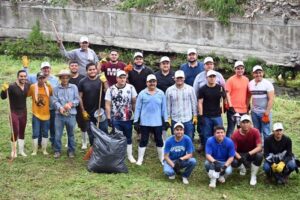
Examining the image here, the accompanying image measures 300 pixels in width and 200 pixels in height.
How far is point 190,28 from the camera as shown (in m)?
18.0

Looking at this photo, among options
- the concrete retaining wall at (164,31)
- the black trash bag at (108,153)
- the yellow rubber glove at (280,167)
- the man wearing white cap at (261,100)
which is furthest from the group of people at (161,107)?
the concrete retaining wall at (164,31)

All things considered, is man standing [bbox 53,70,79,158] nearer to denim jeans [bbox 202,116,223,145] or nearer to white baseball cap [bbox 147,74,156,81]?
white baseball cap [bbox 147,74,156,81]

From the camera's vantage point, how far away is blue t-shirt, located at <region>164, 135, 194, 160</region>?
8.16m

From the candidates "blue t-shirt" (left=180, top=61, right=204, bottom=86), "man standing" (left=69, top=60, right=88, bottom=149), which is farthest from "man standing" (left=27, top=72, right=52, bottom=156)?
"blue t-shirt" (left=180, top=61, right=204, bottom=86)

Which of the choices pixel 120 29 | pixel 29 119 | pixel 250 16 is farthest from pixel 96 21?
pixel 29 119

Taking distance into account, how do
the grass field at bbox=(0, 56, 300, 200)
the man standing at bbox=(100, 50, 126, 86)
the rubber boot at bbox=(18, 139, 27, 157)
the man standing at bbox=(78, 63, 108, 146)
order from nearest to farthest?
1. the grass field at bbox=(0, 56, 300, 200)
2. the man standing at bbox=(78, 63, 108, 146)
3. the rubber boot at bbox=(18, 139, 27, 157)
4. the man standing at bbox=(100, 50, 126, 86)

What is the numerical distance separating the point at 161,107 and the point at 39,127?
210 centimetres

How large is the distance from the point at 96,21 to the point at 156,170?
39.1 feet

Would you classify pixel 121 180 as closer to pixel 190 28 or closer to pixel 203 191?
pixel 203 191

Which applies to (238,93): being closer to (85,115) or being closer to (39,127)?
(85,115)

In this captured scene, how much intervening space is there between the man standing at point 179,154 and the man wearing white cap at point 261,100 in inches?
53.9

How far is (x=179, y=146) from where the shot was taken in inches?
322

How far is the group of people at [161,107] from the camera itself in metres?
8.22

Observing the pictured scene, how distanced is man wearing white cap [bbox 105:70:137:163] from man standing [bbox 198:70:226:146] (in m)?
1.10
